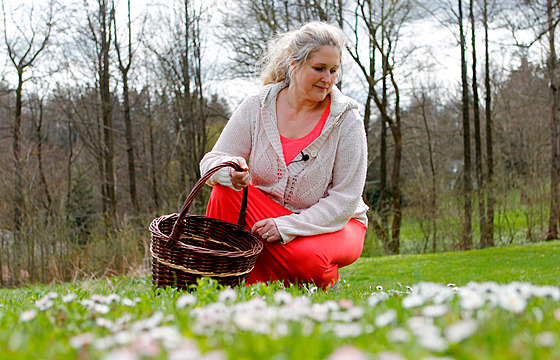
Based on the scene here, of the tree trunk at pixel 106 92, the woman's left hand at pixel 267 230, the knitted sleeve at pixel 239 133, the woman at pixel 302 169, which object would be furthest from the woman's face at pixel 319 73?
the tree trunk at pixel 106 92

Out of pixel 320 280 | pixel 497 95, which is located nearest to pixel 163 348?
pixel 320 280

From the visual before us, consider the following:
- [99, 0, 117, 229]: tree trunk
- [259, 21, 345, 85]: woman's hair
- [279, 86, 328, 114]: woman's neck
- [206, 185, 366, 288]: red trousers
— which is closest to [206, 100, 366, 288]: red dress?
[206, 185, 366, 288]: red trousers

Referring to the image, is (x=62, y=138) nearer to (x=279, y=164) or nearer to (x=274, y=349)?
(x=279, y=164)

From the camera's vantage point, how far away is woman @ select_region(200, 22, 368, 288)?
10.4 feet

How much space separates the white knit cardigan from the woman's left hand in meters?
0.15

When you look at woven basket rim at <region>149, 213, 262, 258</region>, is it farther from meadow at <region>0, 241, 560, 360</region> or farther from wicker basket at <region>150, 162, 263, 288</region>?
meadow at <region>0, 241, 560, 360</region>

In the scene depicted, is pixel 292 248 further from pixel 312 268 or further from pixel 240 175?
pixel 240 175

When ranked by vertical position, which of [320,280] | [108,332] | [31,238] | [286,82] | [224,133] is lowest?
[31,238]

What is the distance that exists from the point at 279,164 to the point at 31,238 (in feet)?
23.5

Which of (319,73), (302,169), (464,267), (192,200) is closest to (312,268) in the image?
(302,169)

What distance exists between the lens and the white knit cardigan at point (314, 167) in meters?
3.25

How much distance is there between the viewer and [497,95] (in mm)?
20328

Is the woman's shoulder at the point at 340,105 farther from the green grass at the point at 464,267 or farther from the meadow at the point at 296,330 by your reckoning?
the green grass at the point at 464,267

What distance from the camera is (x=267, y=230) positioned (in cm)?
310
